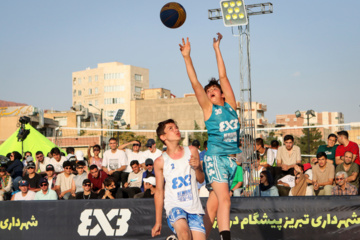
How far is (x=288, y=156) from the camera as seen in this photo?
528 inches

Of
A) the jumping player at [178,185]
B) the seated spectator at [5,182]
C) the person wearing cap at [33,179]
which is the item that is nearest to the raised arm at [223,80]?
the jumping player at [178,185]

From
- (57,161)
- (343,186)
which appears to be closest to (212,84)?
(343,186)

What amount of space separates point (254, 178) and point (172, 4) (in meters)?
4.74

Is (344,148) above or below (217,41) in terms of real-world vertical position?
below

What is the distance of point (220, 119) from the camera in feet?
23.0

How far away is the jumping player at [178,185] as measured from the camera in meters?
6.63

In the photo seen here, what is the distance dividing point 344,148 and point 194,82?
6.95m

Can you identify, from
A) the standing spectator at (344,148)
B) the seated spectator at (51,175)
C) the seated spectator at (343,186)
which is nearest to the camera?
the seated spectator at (343,186)

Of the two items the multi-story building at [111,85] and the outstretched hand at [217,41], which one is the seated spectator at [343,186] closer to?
the outstretched hand at [217,41]

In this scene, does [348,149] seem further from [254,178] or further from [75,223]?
[75,223]

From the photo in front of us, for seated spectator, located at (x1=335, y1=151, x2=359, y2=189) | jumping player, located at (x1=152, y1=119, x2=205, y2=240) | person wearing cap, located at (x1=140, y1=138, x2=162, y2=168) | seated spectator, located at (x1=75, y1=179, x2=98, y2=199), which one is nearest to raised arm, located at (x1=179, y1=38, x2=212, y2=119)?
jumping player, located at (x1=152, y1=119, x2=205, y2=240)

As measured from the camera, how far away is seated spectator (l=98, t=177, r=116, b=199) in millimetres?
12359

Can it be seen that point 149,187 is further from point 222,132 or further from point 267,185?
point 222,132

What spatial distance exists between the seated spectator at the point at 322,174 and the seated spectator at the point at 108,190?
15.9 feet
